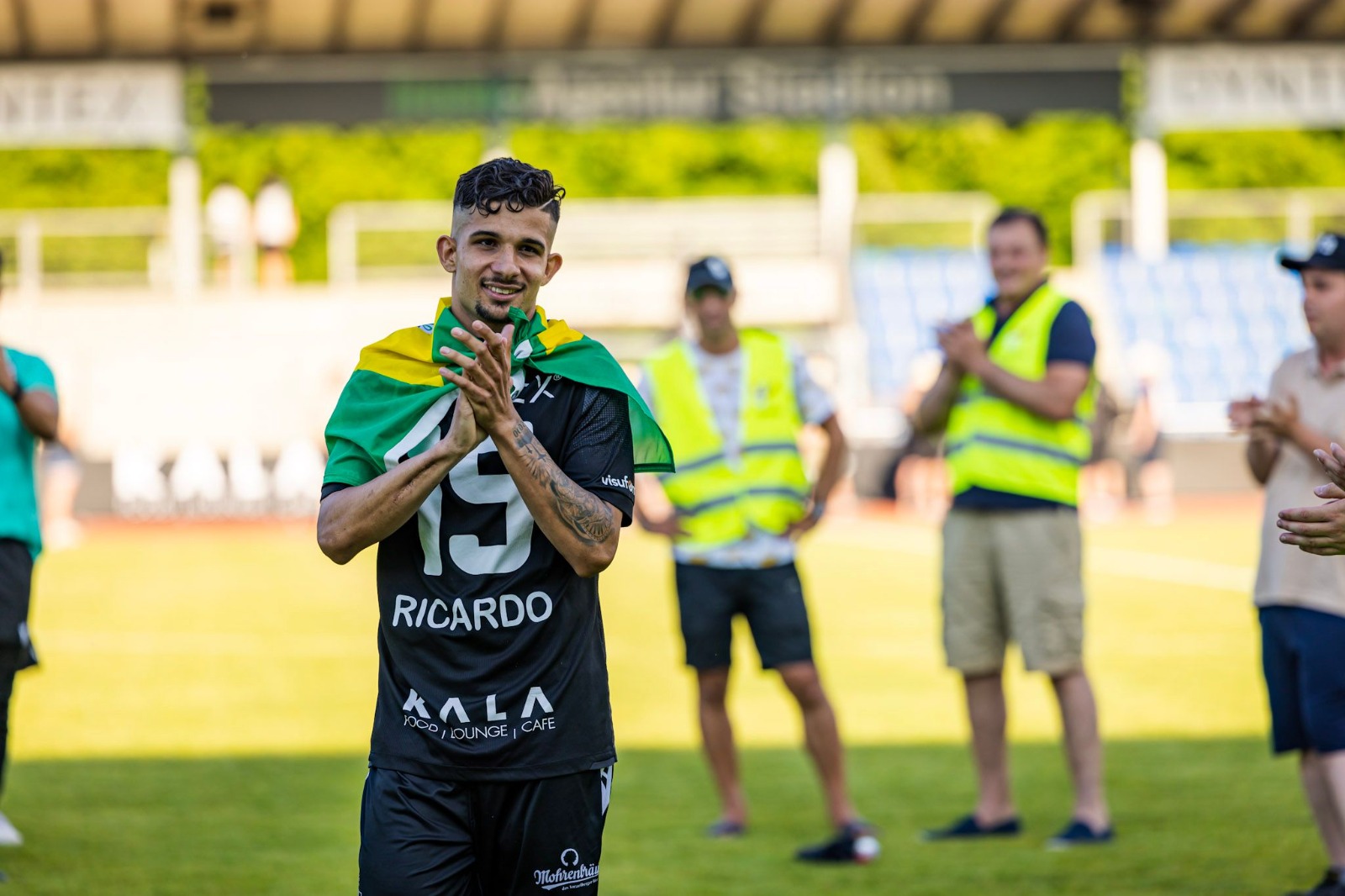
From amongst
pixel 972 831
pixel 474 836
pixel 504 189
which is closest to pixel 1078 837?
pixel 972 831

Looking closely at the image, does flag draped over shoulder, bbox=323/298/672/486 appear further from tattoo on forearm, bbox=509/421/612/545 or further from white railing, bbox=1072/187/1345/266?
white railing, bbox=1072/187/1345/266

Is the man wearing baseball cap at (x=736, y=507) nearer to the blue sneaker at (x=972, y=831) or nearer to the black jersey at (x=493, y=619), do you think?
the blue sneaker at (x=972, y=831)

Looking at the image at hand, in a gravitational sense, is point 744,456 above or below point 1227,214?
below

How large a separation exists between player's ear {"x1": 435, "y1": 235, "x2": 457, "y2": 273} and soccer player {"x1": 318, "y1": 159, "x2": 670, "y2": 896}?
74 millimetres

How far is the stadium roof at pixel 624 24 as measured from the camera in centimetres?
2536

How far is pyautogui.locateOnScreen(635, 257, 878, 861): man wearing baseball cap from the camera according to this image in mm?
7375

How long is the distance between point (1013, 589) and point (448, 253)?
162 inches

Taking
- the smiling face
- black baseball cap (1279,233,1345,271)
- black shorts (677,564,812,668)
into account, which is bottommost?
black shorts (677,564,812,668)

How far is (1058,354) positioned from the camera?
24.8 ft

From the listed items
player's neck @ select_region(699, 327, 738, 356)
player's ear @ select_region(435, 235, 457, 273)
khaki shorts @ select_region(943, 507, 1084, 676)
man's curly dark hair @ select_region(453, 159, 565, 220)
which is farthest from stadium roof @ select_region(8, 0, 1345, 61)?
man's curly dark hair @ select_region(453, 159, 565, 220)

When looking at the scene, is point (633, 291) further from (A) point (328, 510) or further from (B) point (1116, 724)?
(A) point (328, 510)

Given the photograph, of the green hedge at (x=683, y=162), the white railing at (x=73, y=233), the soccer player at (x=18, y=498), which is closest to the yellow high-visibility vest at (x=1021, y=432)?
the soccer player at (x=18, y=498)

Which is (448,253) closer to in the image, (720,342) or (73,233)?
(720,342)

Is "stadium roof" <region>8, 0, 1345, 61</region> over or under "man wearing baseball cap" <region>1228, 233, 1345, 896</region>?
over
